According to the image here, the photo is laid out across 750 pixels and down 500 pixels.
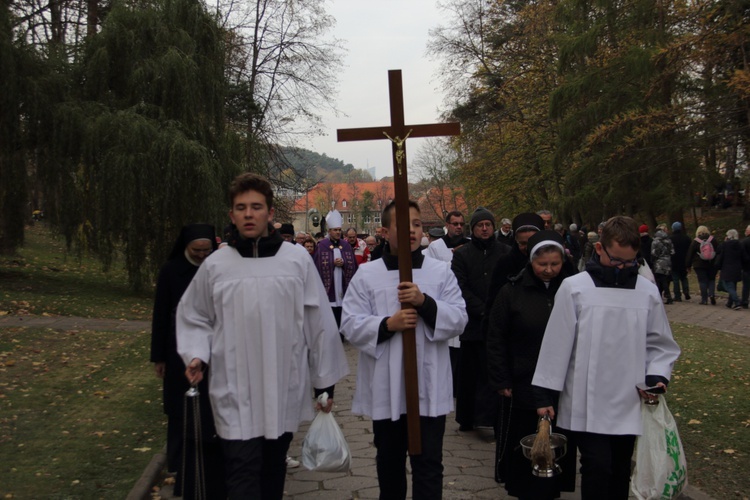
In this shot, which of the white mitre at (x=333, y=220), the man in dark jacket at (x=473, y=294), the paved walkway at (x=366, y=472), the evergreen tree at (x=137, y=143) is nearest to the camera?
the paved walkway at (x=366, y=472)

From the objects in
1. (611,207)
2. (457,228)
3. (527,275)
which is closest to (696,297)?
(611,207)

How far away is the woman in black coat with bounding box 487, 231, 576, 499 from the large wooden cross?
40.9 inches

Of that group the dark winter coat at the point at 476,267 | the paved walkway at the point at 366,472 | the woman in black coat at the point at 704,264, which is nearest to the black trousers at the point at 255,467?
the paved walkway at the point at 366,472

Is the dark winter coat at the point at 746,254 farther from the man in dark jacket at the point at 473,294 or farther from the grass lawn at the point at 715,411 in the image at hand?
the man in dark jacket at the point at 473,294

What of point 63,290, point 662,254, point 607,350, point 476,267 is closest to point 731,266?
point 662,254

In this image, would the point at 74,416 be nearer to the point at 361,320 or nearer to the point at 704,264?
the point at 361,320


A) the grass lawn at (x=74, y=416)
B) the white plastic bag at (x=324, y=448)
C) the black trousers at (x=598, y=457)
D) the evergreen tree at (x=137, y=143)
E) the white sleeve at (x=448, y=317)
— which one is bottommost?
the grass lawn at (x=74, y=416)

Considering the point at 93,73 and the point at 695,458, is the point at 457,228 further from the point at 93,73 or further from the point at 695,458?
the point at 93,73

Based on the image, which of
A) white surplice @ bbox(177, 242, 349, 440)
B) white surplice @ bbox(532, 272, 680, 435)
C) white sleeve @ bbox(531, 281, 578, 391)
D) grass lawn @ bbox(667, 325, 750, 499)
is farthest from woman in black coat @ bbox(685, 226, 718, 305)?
white surplice @ bbox(177, 242, 349, 440)

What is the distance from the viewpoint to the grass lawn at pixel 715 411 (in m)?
5.98

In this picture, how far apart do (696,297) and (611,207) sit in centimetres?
818

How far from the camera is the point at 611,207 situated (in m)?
29.2

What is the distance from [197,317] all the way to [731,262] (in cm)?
1666

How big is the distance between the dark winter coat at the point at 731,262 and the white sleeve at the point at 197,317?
16.5 meters
